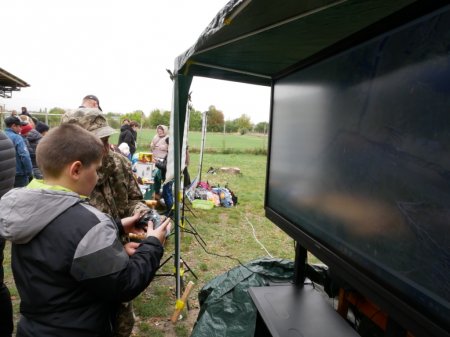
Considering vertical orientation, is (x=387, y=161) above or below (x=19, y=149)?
above

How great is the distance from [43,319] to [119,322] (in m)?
1.04

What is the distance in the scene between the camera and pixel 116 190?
231 cm

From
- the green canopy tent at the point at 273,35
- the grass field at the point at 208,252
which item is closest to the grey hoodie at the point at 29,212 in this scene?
the green canopy tent at the point at 273,35

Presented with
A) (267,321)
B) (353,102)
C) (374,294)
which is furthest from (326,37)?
(267,321)

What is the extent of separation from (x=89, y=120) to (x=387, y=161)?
1812 mm

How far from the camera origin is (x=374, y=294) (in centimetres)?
126

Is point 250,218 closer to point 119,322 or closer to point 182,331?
point 182,331

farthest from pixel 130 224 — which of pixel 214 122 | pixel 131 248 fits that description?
pixel 214 122

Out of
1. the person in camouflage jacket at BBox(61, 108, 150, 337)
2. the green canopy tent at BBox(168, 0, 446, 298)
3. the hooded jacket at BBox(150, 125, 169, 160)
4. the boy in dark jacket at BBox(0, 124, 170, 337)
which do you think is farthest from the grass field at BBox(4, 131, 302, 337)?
the boy in dark jacket at BBox(0, 124, 170, 337)

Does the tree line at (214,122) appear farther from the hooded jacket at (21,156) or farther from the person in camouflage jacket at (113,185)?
the person in camouflage jacket at (113,185)

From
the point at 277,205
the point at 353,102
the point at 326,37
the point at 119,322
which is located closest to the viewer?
the point at 353,102

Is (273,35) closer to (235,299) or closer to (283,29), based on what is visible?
(283,29)

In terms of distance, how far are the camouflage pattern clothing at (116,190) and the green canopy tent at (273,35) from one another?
632mm

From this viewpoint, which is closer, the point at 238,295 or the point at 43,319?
the point at 43,319
